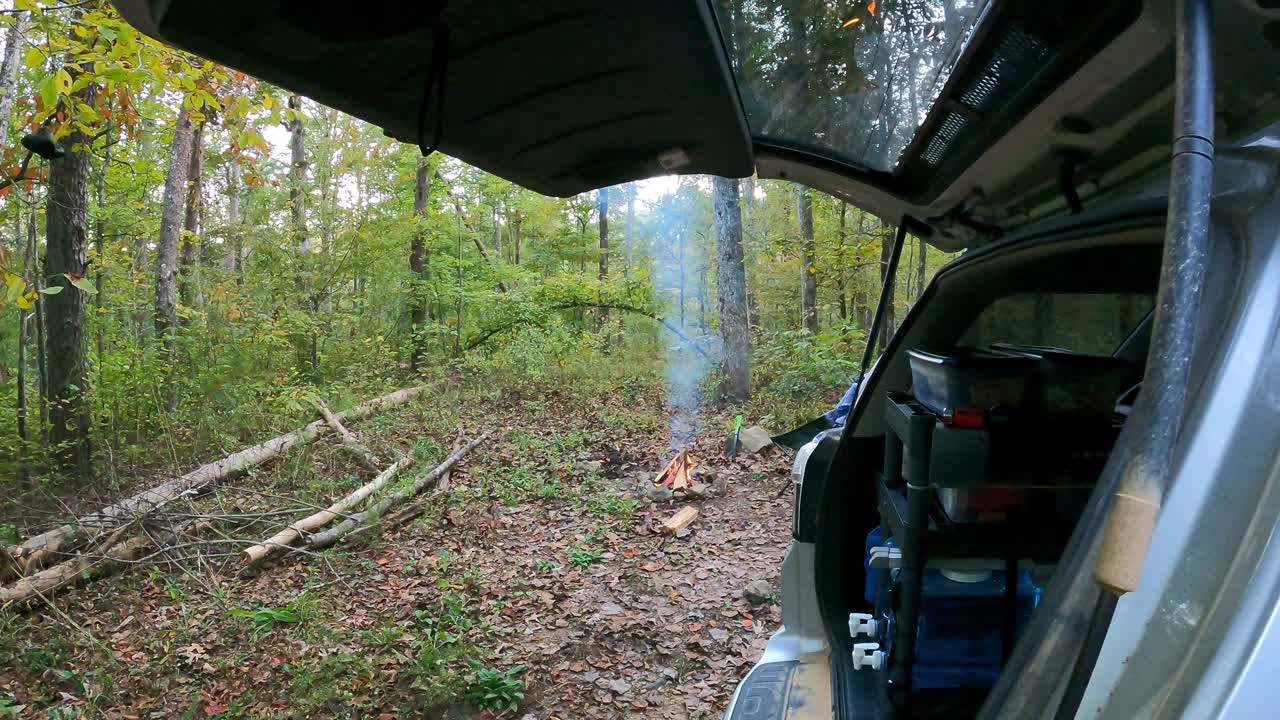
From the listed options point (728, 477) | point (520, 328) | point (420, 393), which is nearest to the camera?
point (728, 477)

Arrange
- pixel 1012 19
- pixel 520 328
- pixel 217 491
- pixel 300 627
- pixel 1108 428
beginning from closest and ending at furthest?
pixel 1012 19, pixel 1108 428, pixel 300 627, pixel 217 491, pixel 520 328

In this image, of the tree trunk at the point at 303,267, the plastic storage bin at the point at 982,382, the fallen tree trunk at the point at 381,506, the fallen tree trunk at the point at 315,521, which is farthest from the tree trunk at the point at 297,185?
the plastic storage bin at the point at 982,382

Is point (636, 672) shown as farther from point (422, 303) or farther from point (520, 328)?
point (422, 303)

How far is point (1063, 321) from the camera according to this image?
2.42 metres

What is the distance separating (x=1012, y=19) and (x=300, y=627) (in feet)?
16.2

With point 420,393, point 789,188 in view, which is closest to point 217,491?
point 420,393

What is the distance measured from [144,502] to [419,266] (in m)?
8.41

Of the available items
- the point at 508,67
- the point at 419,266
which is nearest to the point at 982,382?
the point at 508,67

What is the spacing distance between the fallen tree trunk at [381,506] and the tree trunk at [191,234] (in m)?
6.55

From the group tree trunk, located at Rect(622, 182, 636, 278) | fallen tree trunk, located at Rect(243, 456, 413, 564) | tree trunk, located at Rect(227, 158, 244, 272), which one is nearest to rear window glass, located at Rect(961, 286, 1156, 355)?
fallen tree trunk, located at Rect(243, 456, 413, 564)

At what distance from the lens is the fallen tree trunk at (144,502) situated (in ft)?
15.7

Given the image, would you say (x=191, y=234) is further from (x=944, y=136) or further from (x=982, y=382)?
(x=982, y=382)

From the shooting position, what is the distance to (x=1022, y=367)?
1667 millimetres

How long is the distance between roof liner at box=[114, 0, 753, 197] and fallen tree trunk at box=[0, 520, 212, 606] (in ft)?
15.9
